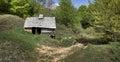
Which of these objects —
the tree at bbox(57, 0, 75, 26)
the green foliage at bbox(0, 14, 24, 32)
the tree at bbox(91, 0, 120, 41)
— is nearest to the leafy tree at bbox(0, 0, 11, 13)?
the green foliage at bbox(0, 14, 24, 32)

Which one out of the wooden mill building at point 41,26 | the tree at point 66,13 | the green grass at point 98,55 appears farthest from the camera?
the tree at point 66,13

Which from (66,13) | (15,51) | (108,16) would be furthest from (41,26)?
(15,51)

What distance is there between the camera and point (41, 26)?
41.1 m

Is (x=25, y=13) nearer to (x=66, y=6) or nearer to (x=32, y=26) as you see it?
(x=66, y=6)

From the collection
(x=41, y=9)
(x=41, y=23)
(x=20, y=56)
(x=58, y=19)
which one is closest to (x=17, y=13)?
(x=41, y=9)

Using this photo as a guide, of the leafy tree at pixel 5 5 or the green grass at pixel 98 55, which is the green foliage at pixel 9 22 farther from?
the green grass at pixel 98 55

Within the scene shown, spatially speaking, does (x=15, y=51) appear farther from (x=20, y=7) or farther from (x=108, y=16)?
(x=20, y=7)

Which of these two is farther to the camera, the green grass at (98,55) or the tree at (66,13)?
the tree at (66,13)

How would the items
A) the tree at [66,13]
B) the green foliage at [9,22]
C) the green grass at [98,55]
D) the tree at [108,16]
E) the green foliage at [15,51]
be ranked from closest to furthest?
the green grass at [98,55], the green foliage at [15,51], the tree at [108,16], the green foliage at [9,22], the tree at [66,13]

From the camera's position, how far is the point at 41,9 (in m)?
64.2

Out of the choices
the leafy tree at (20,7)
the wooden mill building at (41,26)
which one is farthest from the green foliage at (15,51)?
the leafy tree at (20,7)

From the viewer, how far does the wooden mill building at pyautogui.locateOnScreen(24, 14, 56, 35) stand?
41.2 meters

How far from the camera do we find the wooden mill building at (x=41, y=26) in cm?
4116

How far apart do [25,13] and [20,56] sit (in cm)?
4213
